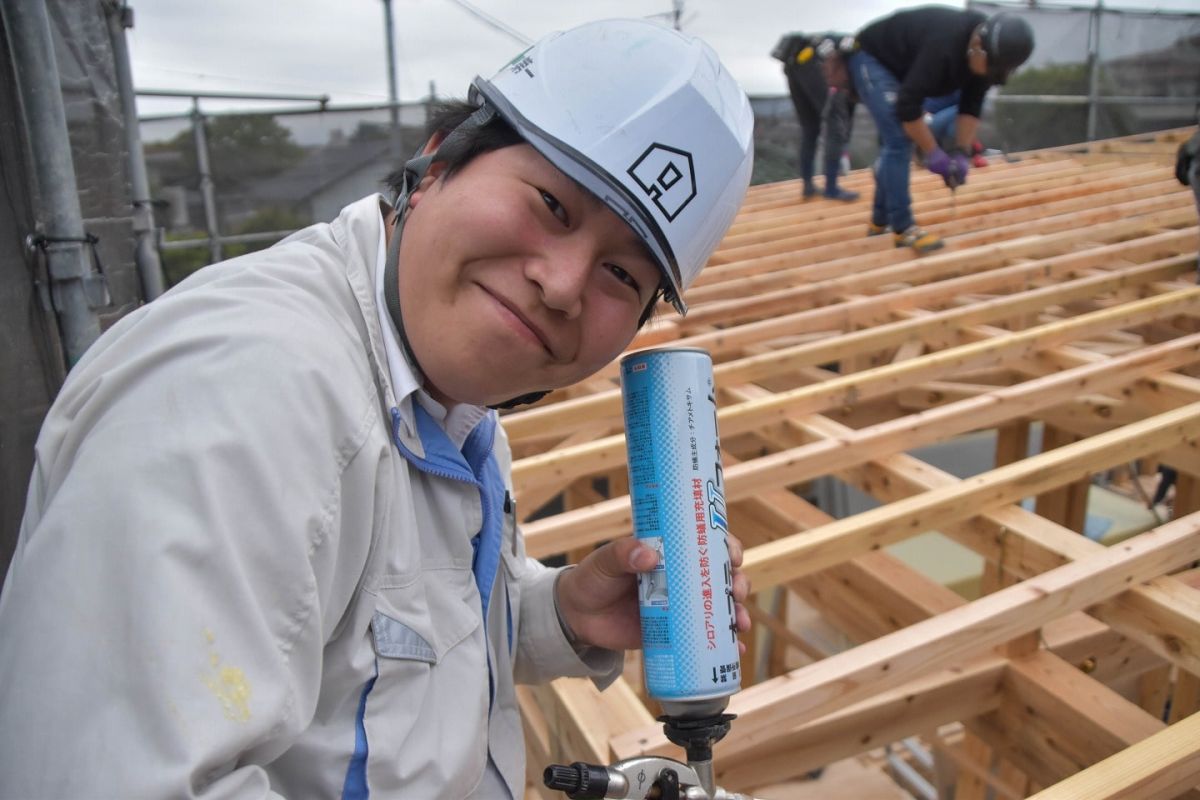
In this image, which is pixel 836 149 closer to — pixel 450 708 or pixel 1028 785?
pixel 1028 785

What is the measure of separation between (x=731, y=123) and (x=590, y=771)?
0.93 meters

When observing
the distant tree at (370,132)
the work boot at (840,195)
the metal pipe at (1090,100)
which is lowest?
the work boot at (840,195)

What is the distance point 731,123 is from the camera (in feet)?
4.01

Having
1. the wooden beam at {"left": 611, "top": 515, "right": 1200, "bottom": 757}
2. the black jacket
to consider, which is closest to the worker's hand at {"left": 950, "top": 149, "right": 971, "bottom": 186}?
the black jacket

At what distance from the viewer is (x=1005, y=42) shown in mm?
4629

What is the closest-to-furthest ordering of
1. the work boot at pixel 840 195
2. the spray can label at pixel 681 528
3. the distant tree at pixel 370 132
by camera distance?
the spray can label at pixel 681 528 → the work boot at pixel 840 195 → the distant tree at pixel 370 132

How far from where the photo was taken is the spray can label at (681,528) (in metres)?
1.26

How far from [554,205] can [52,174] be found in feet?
5.49

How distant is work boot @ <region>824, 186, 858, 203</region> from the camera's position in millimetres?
7281

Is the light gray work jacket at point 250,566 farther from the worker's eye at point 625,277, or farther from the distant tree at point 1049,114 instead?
the distant tree at point 1049,114

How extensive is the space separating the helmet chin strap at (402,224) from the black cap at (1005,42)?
14.5 feet

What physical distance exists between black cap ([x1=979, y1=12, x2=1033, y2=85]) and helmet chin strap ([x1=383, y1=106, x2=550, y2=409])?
443cm

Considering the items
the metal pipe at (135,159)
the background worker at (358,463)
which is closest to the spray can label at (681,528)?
the background worker at (358,463)

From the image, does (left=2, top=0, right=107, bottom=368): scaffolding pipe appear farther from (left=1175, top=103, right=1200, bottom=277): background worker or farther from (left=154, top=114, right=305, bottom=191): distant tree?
(left=154, top=114, right=305, bottom=191): distant tree
